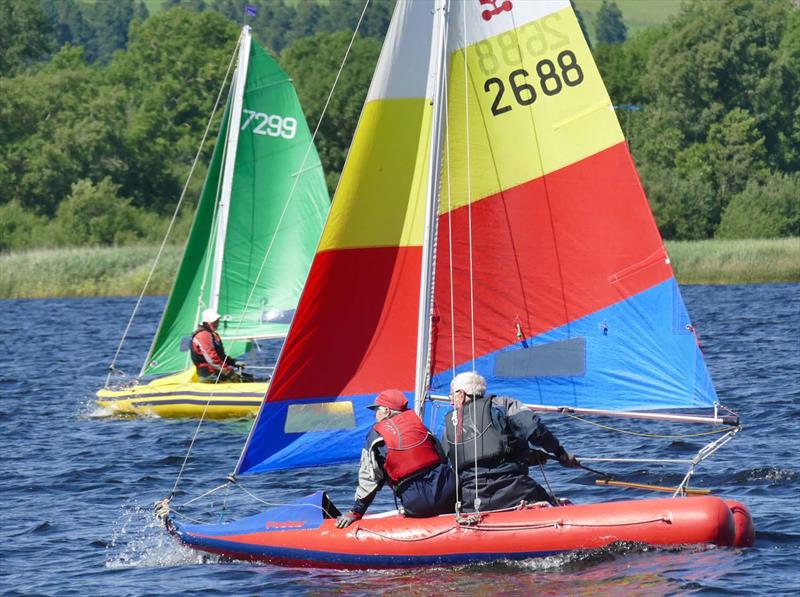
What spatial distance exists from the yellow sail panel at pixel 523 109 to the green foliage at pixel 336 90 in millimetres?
51309

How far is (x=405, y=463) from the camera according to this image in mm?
10812

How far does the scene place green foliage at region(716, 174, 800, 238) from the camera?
180 feet

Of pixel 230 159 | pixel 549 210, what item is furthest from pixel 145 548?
pixel 230 159

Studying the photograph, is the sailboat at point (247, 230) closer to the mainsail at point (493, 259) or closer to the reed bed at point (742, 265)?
the mainsail at point (493, 259)

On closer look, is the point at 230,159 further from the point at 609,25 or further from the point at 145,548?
the point at 609,25

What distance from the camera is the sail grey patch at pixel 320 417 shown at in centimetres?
1158

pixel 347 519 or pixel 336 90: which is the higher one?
pixel 336 90

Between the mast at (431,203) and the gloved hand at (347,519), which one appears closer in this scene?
the gloved hand at (347,519)

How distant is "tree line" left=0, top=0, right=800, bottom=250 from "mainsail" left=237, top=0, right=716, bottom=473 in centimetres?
4444

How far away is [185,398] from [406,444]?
30.7 ft

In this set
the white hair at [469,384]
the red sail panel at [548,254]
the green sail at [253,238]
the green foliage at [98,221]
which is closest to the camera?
the white hair at [469,384]

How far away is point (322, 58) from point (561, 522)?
66685 mm

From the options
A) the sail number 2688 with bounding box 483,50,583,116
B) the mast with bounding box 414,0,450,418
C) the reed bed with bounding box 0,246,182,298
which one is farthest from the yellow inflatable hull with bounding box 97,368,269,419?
the reed bed with bounding box 0,246,182,298

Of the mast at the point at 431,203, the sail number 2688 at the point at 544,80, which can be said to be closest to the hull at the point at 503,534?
the mast at the point at 431,203
